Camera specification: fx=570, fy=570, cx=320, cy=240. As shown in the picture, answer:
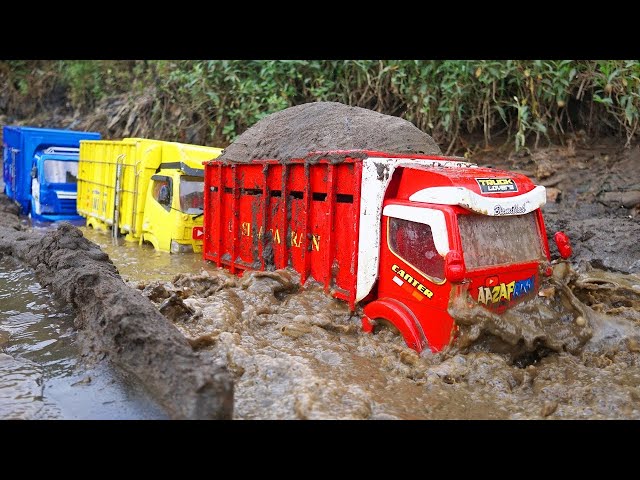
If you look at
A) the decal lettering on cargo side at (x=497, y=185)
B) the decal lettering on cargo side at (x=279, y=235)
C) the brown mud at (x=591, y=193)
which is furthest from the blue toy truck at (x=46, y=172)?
the decal lettering on cargo side at (x=497, y=185)

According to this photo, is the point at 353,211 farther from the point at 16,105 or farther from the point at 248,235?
the point at 16,105

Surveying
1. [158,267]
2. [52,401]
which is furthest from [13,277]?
[52,401]

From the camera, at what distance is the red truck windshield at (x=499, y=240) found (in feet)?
15.4

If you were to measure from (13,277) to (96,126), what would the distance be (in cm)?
1303

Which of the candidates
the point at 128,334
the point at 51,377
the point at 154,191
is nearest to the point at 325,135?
the point at 128,334

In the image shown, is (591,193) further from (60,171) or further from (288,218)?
(60,171)

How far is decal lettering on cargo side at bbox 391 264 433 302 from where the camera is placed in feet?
15.8

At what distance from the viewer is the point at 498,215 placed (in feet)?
15.9

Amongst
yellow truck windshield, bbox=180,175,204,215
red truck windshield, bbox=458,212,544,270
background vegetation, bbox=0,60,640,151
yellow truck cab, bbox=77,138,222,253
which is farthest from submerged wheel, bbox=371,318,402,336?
background vegetation, bbox=0,60,640,151

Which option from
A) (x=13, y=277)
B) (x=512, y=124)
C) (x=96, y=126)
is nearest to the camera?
(x=13, y=277)

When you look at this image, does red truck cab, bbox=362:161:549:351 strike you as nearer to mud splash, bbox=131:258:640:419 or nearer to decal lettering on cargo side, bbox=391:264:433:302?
decal lettering on cargo side, bbox=391:264:433:302

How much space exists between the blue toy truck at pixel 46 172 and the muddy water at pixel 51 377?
862 cm

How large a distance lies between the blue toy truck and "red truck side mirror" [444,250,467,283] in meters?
12.0

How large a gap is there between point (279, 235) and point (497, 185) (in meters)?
2.82
